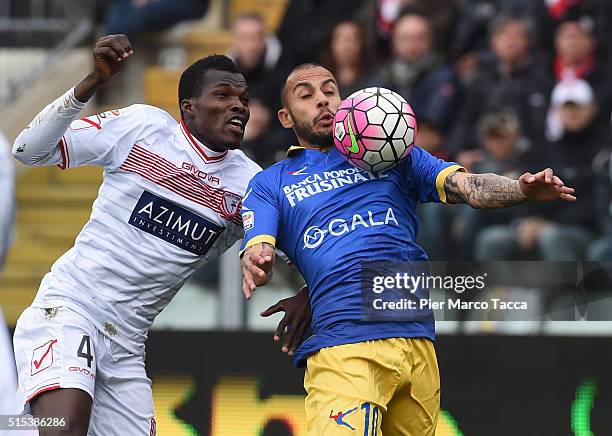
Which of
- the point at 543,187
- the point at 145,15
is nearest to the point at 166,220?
the point at 543,187

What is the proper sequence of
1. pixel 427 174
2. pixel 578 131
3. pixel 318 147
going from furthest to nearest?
pixel 578 131, pixel 318 147, pixel 427 174

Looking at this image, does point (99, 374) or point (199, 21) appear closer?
point (99, 374)

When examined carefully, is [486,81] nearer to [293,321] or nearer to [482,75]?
[482,75]

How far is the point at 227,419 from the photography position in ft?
28.9

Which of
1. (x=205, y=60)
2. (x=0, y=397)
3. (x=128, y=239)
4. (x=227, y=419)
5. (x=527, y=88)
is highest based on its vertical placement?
(x=527, y=88)

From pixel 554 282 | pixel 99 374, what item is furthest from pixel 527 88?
pixel 99 374

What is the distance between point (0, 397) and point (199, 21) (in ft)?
28.5

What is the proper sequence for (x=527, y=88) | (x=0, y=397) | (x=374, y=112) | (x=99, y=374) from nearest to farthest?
(x=0, y=397)
(x=374, y=112)
(x=99, y=374)
(x=527, y=88)

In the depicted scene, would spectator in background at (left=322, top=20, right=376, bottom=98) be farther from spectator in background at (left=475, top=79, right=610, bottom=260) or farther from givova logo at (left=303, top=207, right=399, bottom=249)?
givova logo at (left=303, top=207, right=399, bottom=249)

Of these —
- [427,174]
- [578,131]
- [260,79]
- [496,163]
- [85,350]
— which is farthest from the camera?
[260,79]

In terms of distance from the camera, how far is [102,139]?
6.90 meters

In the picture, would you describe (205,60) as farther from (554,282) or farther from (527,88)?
(527,88)

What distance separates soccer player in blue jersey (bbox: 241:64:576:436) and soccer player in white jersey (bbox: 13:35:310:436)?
1.38 feet

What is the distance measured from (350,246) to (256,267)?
580 mm
